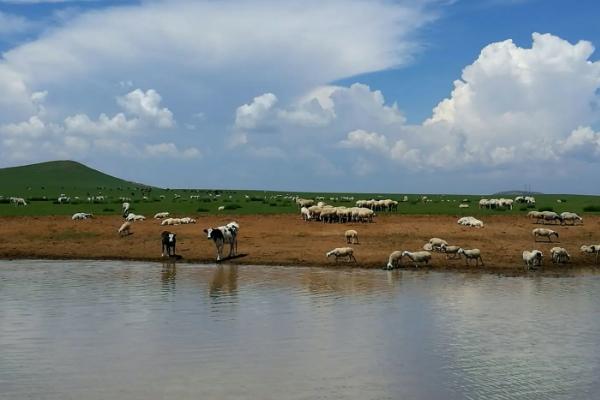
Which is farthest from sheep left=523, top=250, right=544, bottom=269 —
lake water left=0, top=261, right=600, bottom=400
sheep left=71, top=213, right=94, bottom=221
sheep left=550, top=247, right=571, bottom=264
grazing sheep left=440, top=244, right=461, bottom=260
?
sheep left=71, top=213, right=94, bottom=221

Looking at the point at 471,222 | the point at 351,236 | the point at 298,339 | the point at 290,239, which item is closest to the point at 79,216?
the point at 290,239

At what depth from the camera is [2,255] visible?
3712 cm

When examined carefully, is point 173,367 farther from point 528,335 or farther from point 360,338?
point 528,335

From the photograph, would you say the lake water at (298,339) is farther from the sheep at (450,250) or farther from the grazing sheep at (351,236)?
the grazing sheep at (351,236)

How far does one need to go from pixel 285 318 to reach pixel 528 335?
253 inches

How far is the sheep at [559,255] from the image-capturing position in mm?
32469

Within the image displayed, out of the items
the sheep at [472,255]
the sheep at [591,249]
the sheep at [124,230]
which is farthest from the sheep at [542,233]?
the sheep at [124,230]

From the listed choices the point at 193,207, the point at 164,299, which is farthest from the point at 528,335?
the point at 193,207

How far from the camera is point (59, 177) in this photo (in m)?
166

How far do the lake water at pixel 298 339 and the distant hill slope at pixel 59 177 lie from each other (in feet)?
430

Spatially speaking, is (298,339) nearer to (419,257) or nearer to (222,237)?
(419,257)

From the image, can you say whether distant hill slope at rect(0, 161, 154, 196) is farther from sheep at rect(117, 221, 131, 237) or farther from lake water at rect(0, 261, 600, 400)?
lake water at rect(0, 261, 600, 400)

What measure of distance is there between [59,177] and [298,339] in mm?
163020

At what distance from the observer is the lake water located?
38.5 feet
